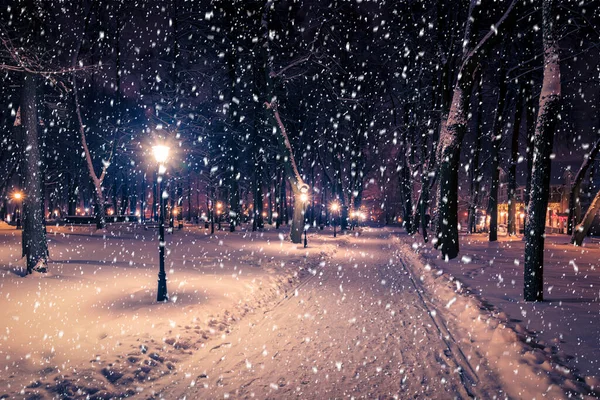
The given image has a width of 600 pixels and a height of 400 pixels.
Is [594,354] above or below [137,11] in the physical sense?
below

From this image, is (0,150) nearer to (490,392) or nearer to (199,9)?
(199,9)

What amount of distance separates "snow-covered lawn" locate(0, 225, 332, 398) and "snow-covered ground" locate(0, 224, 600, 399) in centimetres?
3

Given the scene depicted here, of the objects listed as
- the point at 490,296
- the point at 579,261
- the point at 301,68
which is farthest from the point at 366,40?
the point at 490,296

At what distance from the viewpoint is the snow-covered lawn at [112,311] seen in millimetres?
5227

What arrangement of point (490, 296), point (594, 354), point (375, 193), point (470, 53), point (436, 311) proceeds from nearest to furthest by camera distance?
point (594, 354) < point (436, 311) < point (490, 296) < point (470, 53) < point (375, 193)

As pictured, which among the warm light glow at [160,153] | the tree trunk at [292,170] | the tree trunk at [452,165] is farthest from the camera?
the tree trunk at [292,170]

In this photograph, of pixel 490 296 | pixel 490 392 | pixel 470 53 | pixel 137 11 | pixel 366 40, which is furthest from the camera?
pixel 366 40

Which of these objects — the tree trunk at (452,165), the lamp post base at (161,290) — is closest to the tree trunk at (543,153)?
the tree trunk at (452,165)

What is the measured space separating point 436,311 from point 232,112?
23.9 metres

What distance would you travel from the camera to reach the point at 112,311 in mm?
7895

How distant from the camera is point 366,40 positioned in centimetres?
2680

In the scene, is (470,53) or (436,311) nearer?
(436,311)

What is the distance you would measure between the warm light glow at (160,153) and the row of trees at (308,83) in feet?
0.86

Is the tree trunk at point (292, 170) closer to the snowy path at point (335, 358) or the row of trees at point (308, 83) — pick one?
the row of trees at point (308, 83)
